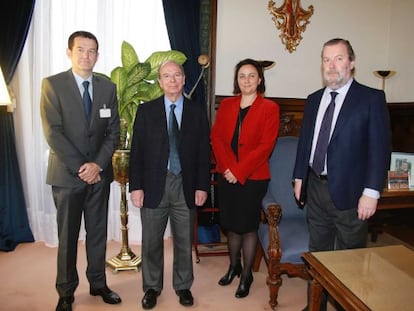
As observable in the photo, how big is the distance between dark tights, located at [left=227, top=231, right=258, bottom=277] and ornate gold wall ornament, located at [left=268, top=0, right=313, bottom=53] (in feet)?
6.75

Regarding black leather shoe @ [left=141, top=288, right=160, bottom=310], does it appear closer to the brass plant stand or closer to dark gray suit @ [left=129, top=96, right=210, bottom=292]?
dark gray suit @ [left=129, top=96, right=210, bottom=292]

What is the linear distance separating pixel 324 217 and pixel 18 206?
2.56 metres

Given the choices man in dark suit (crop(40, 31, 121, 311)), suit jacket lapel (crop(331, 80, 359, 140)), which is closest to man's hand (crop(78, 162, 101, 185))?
man in dark suit (crop(40, 31, 121, 311))

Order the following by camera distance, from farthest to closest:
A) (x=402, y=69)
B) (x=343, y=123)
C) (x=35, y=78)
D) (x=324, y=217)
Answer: (x=402, y=69) → (x=35, y=78) → (x=324, y=217) → (x=343, y=123)

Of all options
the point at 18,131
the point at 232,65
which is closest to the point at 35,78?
the point at 18,131

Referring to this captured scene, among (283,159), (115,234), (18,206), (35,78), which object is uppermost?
(35,78)

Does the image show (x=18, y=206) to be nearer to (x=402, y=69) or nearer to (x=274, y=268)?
(x=274, y=268)

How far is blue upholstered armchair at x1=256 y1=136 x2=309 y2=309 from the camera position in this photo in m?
2.16

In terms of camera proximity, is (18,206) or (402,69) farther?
(402,69)

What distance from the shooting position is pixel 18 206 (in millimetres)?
3062

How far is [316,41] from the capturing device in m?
3.57

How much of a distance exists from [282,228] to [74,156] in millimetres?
1430

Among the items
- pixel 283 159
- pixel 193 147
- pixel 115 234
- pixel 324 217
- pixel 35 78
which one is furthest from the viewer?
pixel 115 234

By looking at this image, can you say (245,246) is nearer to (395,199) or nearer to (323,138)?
(323,138)
